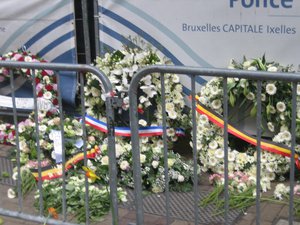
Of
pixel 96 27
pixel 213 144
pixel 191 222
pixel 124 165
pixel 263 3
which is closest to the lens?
pixel 191 222

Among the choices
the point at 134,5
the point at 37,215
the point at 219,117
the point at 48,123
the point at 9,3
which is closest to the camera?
the point at 37,215

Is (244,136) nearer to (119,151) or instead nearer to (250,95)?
(250,95)

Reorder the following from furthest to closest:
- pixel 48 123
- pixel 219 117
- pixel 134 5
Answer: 1. pixel 134 5
2. pixel 48 123
3. pixel 219 117

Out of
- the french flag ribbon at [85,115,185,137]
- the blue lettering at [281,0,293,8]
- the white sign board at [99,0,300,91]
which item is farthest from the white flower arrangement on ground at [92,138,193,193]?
the blue lettering at [281,0,293,8]

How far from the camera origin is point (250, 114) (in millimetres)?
4961

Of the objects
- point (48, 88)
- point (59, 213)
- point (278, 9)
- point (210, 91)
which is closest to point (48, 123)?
point (48, 88)

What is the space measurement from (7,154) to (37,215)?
5.52ft

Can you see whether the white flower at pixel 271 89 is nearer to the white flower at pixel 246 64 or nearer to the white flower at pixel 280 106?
the white flower at pixel 280 106

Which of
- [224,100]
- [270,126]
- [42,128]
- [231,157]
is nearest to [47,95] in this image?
[42,128]

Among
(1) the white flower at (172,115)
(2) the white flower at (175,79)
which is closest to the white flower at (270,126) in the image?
(1) the white flower at (172,115)

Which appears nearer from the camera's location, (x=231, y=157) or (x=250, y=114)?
(x=231, y=157)

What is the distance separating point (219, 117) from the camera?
190 inches

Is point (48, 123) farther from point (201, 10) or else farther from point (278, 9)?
point (278, 9)

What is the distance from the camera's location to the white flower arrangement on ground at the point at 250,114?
464 cm
